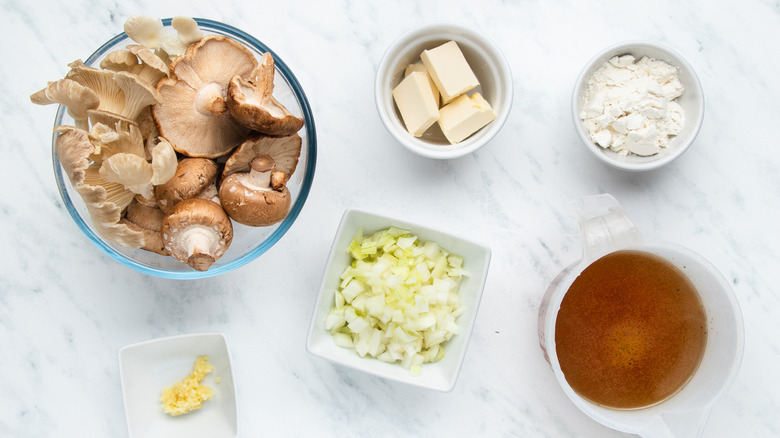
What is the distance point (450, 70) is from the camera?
1.14 m

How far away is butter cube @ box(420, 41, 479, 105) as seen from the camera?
3.74ft

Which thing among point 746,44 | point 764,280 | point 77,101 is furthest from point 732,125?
point 77,101

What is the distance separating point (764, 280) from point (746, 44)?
522mm

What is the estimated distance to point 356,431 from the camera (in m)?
1.31

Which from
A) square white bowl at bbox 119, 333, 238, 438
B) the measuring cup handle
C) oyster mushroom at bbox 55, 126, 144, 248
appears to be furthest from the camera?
square white bowl at bbox 119, 333, 238, 438

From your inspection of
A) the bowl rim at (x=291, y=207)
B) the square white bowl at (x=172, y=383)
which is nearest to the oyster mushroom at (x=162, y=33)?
the bowl rim at (x=291, y=207)

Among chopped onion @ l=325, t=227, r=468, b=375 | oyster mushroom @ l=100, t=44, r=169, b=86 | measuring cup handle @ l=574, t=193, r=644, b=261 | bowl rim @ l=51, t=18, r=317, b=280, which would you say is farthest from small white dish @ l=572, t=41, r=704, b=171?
oyster mushroom @ l=100, t=44, r=169, b=86

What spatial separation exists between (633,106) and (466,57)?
34 cm

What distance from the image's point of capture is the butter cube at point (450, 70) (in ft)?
3.74

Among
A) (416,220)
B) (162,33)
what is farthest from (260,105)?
(416,220)

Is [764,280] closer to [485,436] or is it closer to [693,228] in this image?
[693,228]

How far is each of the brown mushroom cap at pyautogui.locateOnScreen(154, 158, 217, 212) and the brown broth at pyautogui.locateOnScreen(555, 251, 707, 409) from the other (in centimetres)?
72

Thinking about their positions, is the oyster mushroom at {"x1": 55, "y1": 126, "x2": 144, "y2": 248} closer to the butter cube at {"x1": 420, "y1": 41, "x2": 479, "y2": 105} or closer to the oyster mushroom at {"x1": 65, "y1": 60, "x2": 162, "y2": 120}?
the oyster mushroom at {"x1": 65, "y1": 60, "x2": 162, "y2": 120}

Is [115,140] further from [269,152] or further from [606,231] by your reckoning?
[606,231]
